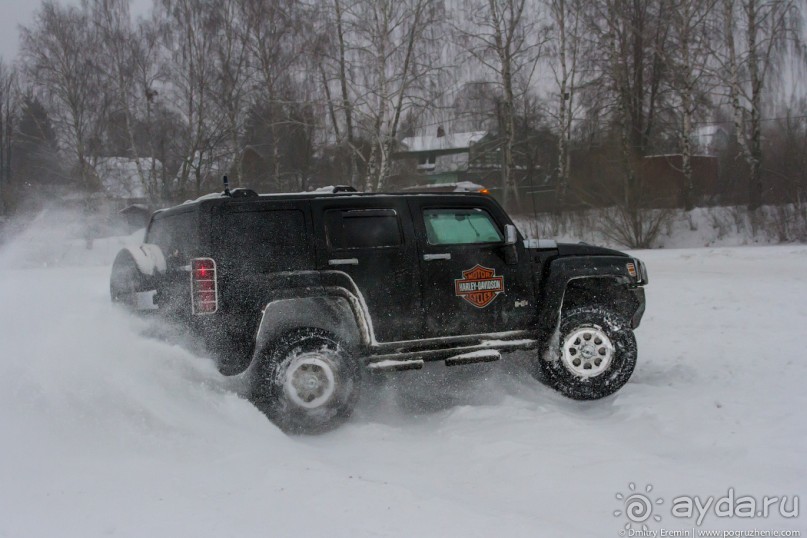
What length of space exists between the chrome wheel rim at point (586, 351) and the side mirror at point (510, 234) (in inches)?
39.9

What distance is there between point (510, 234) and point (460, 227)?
0.47 metres

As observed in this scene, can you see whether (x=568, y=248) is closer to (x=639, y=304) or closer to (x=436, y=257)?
(x=639, y=304)

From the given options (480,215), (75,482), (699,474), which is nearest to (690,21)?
(480,215)

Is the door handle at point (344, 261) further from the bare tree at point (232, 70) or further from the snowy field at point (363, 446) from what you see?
the bare tree at point (232, 70)

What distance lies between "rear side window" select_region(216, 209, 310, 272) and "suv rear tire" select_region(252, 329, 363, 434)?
60cm

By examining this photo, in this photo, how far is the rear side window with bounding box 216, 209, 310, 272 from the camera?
5.30m

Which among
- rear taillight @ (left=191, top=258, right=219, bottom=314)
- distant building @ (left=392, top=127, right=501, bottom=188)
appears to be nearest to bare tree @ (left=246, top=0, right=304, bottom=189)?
distant building @ (left=392, top=127, right=501, bottom=188)

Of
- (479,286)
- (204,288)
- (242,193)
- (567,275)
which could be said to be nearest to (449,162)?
(567,275)

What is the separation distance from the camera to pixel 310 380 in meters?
5.31

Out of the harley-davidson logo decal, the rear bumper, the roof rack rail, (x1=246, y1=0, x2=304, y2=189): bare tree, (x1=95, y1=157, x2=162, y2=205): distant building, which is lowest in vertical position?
the rear bumper

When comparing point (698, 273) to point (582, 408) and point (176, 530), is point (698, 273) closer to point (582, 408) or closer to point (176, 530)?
point (582, 408)

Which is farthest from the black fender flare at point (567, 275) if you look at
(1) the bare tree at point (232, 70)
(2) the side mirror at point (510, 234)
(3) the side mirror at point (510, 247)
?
(1) the bare tree at point (232, 70)

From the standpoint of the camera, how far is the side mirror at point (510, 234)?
602 centimetres

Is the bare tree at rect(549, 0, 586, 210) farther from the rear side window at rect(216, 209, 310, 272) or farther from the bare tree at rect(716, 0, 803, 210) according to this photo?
the rear side window at rect(216, 209, 310, 272)
